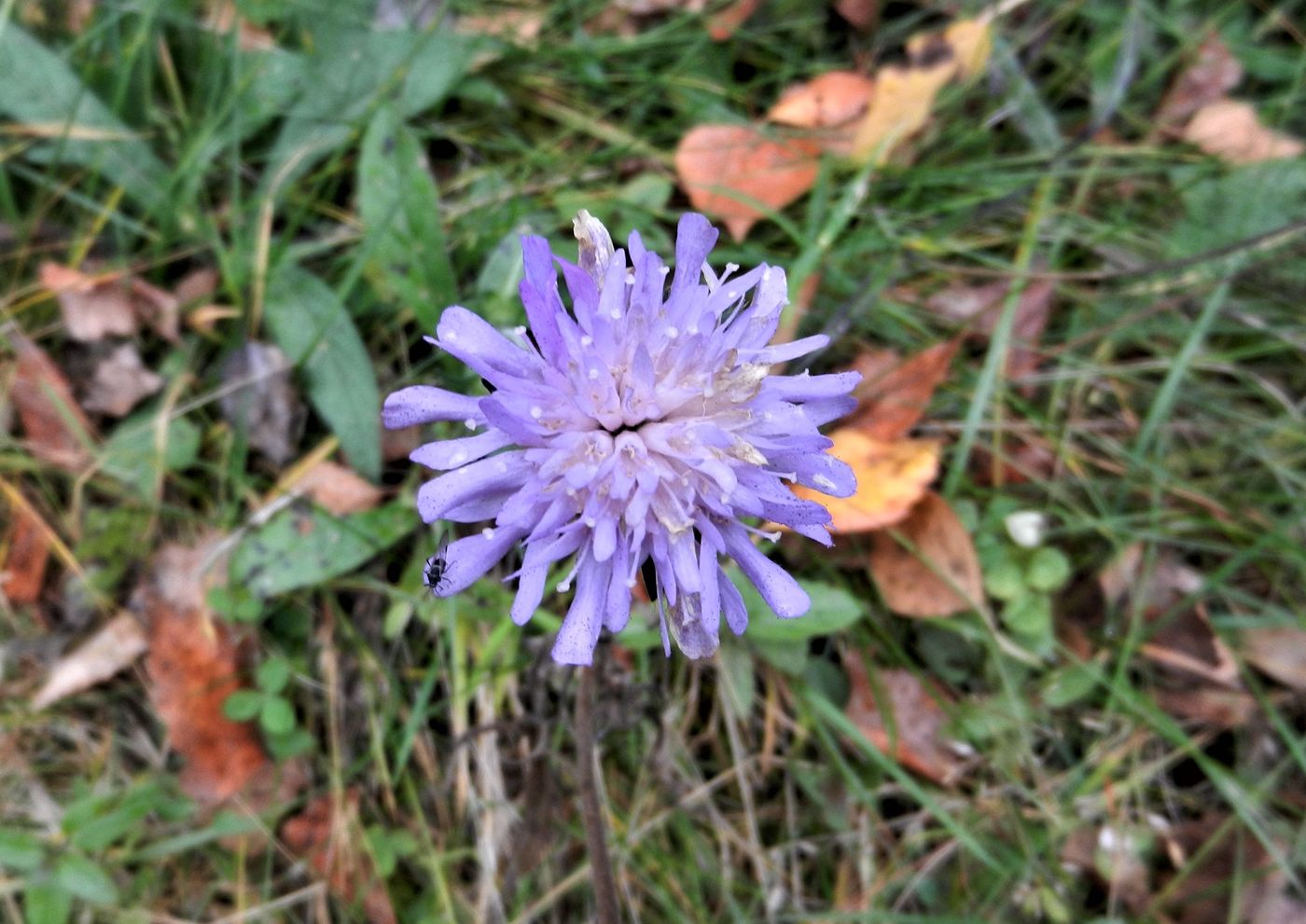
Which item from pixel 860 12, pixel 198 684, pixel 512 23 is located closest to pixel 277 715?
pixel 198 684

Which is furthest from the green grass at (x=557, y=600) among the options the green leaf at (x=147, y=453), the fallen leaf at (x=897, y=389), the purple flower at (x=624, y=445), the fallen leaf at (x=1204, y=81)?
the purple flower at (x=624, y=445)

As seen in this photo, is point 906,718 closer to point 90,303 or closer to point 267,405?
point 267,405

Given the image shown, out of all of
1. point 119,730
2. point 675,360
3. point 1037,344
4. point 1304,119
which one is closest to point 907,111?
point 1037,344

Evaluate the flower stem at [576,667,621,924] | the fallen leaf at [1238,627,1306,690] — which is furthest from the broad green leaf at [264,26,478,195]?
the fallen leaf at [1238,627,1306,690]

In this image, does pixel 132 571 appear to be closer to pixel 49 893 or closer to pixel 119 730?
pixel 119 730

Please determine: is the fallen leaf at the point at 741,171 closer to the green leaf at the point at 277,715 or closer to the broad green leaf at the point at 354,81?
the broad green leaf at the point at 354,81

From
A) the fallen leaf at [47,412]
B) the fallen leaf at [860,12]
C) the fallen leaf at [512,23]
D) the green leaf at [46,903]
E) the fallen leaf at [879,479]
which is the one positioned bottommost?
the green leaf at [46,903]

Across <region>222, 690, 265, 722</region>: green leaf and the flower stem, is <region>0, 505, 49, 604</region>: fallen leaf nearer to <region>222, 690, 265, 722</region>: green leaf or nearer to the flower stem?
<region>222, 690, 265, 722</region>: green leaf

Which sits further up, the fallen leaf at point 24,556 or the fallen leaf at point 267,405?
the fallen leaf at point 267,405
